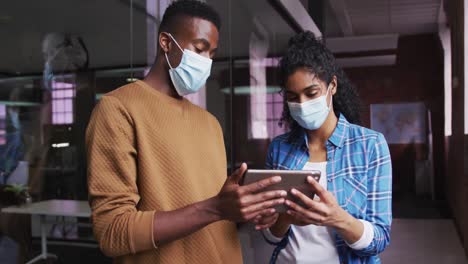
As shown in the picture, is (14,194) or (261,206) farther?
(14,194)

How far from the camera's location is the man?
3.10ft

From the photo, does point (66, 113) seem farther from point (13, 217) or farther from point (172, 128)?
point (172, 128)

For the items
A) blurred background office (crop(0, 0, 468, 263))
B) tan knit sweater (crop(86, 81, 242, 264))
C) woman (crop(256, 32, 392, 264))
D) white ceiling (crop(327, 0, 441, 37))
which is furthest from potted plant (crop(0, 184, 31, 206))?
white ceiling (crop(327, 0, 441, 37))

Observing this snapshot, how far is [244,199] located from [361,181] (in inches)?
18.0

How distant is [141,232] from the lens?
941mm

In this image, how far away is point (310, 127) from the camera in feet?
4.45

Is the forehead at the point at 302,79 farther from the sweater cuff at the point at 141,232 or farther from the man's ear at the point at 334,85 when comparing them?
the sweater cuff at the point at 141,232

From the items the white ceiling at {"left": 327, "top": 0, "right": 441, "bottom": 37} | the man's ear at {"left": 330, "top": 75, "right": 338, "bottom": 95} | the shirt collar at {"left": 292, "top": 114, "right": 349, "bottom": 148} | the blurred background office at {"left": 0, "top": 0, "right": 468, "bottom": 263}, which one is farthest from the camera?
the white ceiling at {"left": 327, "top": 0, "right": 441, "bottom": 37}

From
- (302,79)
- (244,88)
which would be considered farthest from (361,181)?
(244,88)

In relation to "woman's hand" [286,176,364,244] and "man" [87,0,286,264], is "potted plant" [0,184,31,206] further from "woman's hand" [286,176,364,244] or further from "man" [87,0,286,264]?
"woman's hand" [286,176,364,244]

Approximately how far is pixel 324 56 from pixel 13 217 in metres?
1.64

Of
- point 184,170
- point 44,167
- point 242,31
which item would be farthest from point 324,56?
point 242,31

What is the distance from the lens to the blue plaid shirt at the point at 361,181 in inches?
46.9

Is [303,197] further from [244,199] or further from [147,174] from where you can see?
Answer: [147,174]
